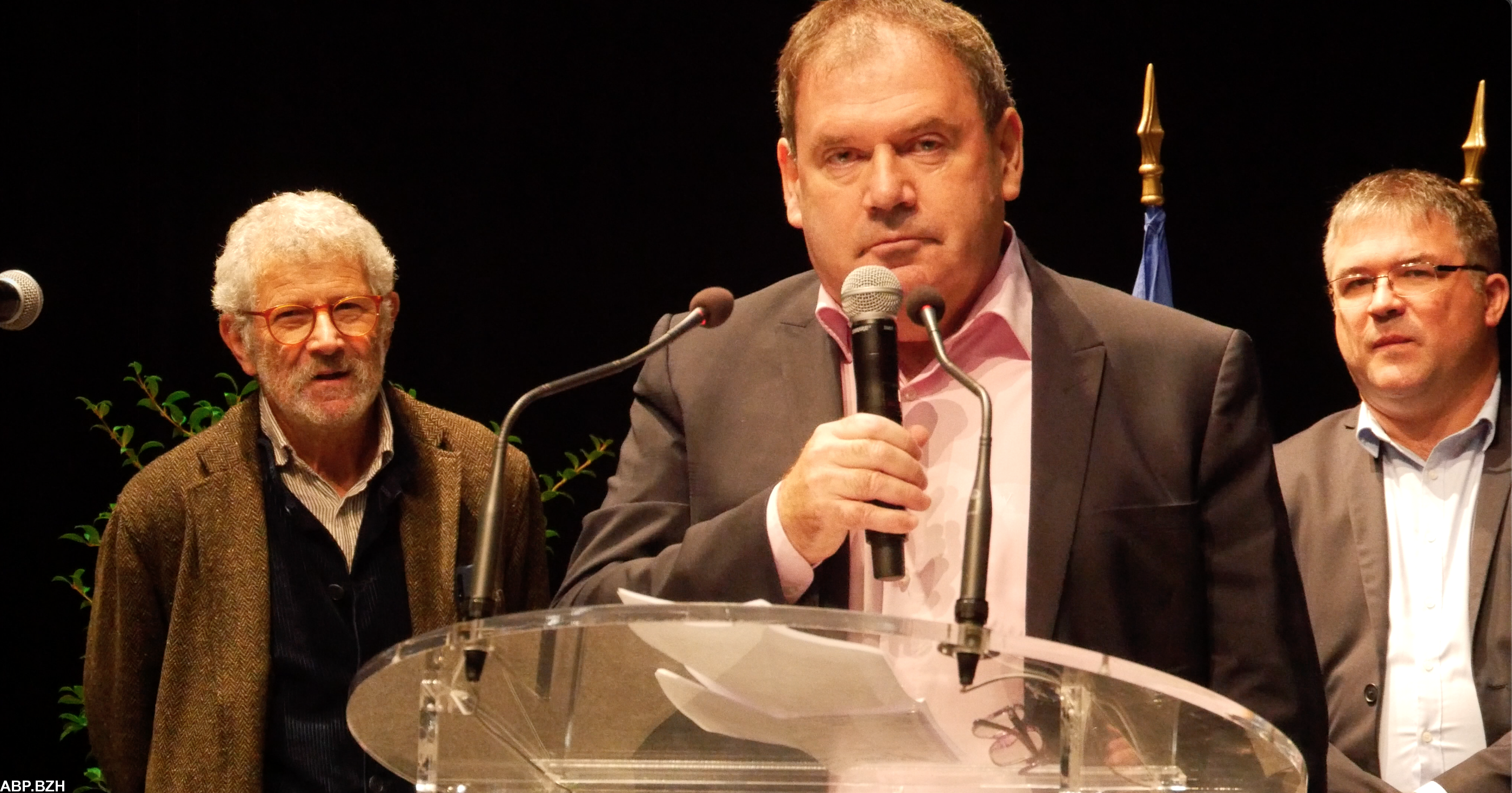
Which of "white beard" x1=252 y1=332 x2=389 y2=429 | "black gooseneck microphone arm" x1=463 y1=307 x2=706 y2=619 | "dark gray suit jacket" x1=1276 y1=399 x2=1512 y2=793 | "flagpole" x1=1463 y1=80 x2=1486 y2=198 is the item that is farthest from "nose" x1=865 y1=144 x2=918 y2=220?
"flagpole" x1=1463 y1=80 x2=1486 y2=198

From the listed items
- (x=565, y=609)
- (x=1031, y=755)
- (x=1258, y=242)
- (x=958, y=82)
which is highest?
(x=1258, y=242)

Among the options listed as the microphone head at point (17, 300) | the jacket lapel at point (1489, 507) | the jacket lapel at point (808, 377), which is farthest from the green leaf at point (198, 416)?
the jacket lapel at point (1489, 507)

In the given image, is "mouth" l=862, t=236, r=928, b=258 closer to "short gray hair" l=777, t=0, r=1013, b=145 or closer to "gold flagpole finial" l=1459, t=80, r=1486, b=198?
"short gray hair" l=777, t=0, r=1013, b=145

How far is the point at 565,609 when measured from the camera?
4.48 feet

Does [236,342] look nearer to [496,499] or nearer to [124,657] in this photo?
[124,657]

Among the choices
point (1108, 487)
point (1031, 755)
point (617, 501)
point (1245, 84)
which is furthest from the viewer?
point (1245, 84)

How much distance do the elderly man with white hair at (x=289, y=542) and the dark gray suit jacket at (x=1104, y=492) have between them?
0.98 meters

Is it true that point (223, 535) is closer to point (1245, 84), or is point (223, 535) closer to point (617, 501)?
point (617, 501)

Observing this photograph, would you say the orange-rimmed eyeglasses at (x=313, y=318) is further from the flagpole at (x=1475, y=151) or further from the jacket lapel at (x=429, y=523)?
the flagpole at (x=1475, y=151)

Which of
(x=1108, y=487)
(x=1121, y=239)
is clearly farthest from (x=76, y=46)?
(x=1108, y=487)

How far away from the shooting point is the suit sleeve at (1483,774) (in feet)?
9.47

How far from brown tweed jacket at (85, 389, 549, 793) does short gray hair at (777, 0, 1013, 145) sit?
1.20 metres

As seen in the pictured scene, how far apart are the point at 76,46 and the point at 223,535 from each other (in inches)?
72.1

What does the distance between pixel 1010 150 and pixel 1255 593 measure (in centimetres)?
68
